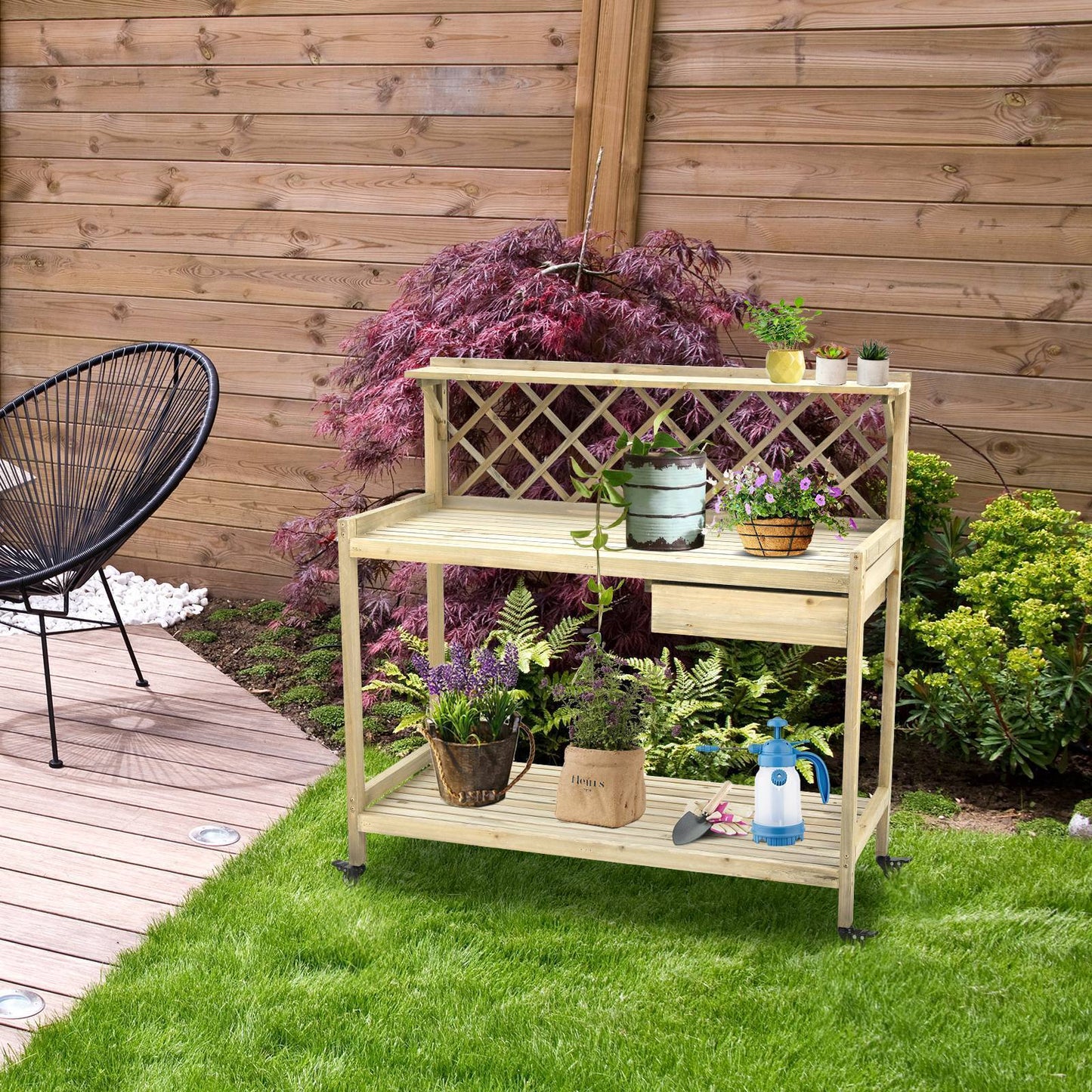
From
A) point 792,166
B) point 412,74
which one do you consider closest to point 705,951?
point 792,166

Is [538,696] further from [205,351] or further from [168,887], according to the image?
[205,351]

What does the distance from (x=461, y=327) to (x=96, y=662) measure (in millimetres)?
1585

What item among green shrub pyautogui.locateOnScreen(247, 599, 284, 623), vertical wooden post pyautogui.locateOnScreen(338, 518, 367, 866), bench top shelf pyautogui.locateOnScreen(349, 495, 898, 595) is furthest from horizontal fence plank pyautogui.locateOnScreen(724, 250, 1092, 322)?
green shrub pyautogui.locateOnScreen(247, 599, 284, 623)

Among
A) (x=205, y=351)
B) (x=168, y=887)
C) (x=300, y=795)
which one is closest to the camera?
(x=168, y=887)

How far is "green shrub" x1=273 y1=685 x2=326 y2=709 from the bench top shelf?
109 centimetres

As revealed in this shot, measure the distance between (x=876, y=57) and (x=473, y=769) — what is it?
221 cm

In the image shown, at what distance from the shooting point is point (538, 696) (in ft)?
11.0

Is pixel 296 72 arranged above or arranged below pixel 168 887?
above

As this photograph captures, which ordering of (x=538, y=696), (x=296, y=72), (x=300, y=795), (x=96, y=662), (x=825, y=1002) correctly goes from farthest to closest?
(x=296, y=72), (x=96, y=662), (x=538, y=696), (x=300, y=795), (x=825, y=1002)

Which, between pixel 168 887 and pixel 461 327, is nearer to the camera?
pixel 168 887

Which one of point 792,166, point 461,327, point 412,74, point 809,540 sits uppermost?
point 412,74

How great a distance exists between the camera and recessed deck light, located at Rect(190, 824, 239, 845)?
9.06ft

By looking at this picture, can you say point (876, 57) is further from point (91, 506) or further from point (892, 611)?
point (91, 506)

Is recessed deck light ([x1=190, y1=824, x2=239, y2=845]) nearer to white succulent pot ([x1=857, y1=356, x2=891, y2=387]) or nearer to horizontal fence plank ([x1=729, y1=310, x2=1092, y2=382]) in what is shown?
white succulent pot ([x1=857, y1=356, x2=891, y2=387])
